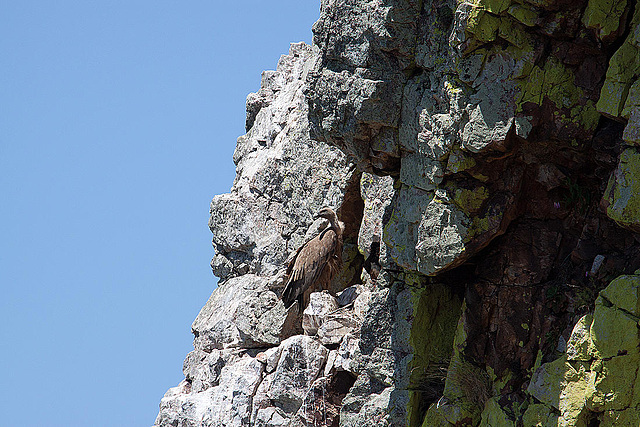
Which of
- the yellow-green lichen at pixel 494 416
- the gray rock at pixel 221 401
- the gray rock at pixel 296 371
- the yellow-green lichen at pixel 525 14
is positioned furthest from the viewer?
the gray rock at pixel 221 401

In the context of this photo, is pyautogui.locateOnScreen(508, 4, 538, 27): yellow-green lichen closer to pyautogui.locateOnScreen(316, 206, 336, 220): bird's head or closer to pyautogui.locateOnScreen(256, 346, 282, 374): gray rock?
pyautogui.locateOnScreen(316, 206, 336, 220): bird's head

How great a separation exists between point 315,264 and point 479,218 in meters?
3.69

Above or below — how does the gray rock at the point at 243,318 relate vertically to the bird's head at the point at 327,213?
below

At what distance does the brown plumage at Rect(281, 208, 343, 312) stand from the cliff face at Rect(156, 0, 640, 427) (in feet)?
1.49

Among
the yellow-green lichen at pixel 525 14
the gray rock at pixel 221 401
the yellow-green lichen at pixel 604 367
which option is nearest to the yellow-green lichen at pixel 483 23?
the yellow-green lichen at pixel 525 14

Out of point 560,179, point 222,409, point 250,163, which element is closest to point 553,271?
point 560,179

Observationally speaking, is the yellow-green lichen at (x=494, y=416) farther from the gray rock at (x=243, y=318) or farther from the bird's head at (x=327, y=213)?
the gray rock at (x=243, y=318)

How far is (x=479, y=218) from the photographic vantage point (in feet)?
25.8

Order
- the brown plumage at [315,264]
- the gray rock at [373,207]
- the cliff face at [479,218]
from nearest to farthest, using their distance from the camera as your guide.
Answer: the cliff face at [479,218] → the gray rock at [373,207] → the brown plumage at [315,264]

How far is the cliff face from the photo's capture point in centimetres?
675

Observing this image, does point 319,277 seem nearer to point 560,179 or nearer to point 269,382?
point 269,382

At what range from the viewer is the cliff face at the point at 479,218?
6.75 m

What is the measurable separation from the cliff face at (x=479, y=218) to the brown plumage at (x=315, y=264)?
0.45 meters

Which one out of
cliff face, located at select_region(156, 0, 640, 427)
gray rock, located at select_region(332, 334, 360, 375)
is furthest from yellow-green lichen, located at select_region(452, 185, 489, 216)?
gray rock, located at select_region(332, 334, 360, 375)
